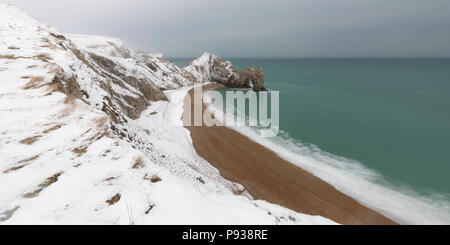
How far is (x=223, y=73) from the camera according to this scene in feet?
263

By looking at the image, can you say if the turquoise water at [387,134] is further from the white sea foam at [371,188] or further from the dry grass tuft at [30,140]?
the dry grass tuft at [30,140]

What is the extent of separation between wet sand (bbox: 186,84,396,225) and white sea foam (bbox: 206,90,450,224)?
0.98m

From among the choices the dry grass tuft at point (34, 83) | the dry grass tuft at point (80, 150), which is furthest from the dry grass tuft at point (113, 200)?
the dry grass tuft at point (34, 83)

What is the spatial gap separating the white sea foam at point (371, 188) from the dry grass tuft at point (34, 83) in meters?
20.6

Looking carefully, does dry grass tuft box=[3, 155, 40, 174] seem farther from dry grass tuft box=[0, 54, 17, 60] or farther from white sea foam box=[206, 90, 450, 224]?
white sea foam box=[206, 90, 450, 224]

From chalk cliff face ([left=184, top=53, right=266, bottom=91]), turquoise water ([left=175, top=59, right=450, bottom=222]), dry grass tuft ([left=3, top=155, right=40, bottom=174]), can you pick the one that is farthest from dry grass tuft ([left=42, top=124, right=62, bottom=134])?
chalk cliff face ([left=184, top=53, right=266, bottom=91])

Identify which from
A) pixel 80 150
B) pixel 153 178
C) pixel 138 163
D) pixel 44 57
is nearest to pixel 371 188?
pixel 153 178

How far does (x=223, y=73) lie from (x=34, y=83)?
74632 millimetres

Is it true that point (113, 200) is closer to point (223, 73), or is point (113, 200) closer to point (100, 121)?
point (100, 121)

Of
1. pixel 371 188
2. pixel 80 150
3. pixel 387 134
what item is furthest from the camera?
pixel 387 134

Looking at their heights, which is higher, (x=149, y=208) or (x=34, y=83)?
(x=34, y=83)

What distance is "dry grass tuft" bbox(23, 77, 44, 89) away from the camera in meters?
9.35
